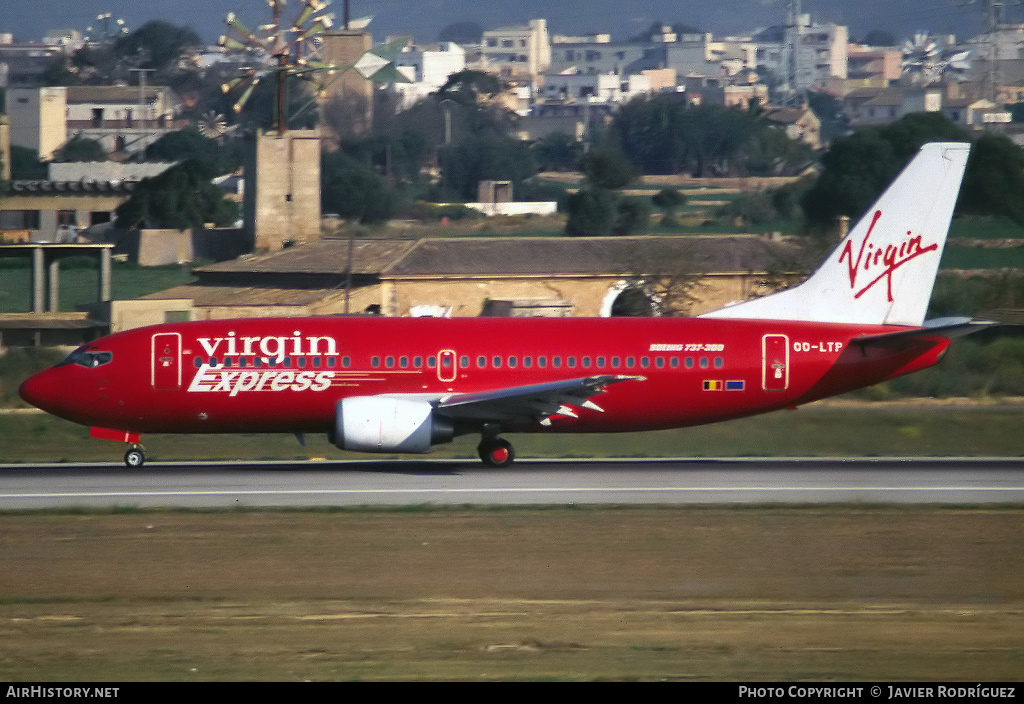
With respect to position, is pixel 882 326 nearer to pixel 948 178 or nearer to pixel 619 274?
pixel 948 178

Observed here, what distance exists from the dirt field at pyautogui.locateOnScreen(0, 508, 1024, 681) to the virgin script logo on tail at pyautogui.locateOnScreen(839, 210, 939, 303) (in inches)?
314

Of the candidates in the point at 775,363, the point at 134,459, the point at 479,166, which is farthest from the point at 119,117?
the point at 775,363

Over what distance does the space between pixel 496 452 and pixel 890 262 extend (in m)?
9.91

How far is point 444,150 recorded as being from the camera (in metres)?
138

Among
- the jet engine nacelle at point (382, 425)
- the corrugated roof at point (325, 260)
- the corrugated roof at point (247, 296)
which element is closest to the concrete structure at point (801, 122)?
the corrugated roof at point (325, 260)

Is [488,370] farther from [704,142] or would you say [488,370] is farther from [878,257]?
[704,142]

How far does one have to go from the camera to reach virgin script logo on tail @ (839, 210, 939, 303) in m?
32.2

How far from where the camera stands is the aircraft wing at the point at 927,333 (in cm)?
3034

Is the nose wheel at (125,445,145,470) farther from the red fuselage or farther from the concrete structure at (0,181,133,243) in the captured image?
the concrete structure at (0,181,133,243)

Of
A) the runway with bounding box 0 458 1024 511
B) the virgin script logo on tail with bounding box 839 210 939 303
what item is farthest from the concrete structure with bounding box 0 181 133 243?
the virgin script logo on tail with bounding box 839 210 939 303

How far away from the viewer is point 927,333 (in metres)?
30.6

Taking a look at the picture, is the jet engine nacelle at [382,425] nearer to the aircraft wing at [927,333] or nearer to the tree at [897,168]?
the aircraft wing at [927,333]

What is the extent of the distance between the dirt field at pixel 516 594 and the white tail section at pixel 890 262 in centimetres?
773
